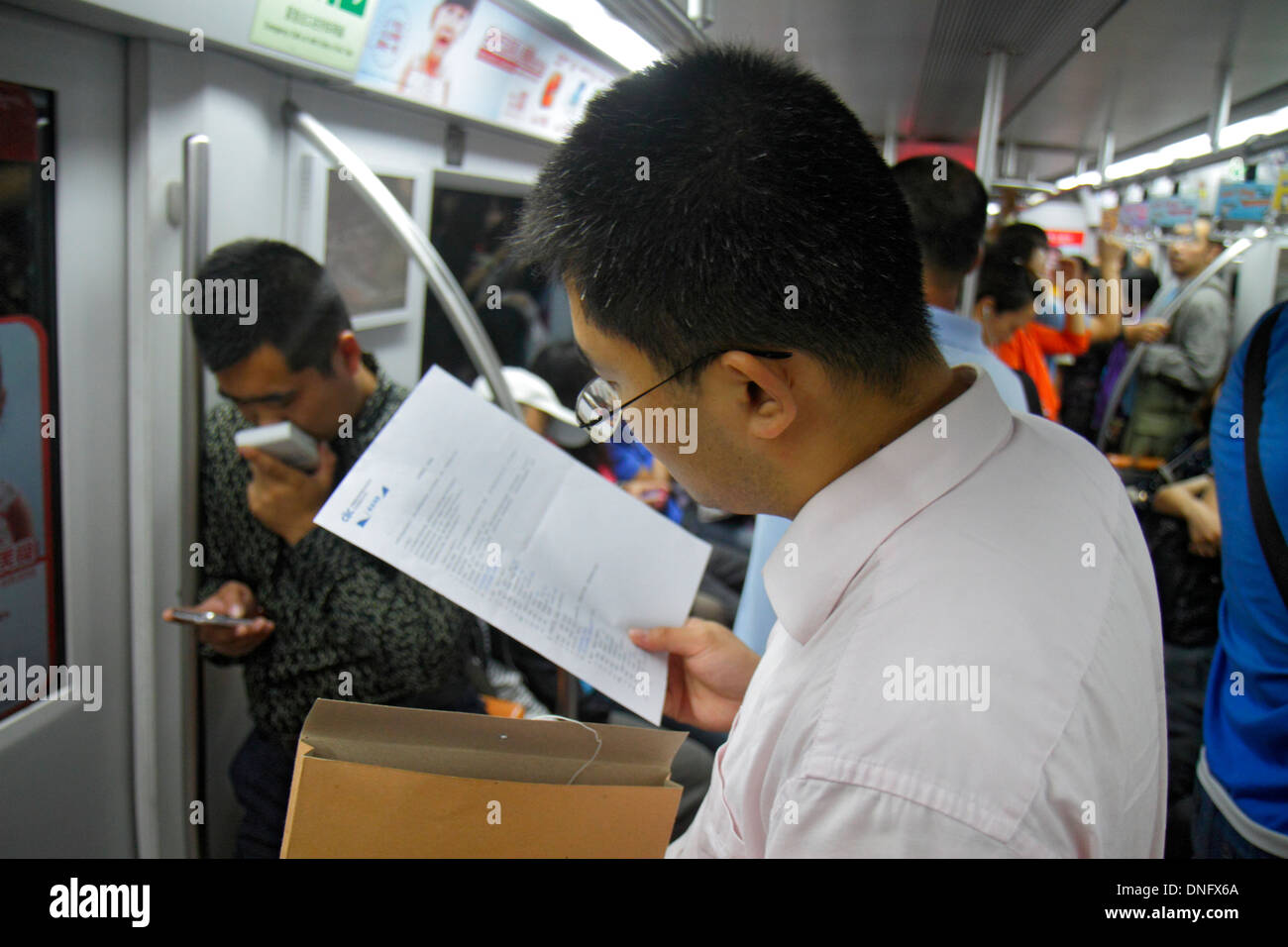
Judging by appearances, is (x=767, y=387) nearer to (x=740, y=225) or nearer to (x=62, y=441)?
(x=740, y=225)

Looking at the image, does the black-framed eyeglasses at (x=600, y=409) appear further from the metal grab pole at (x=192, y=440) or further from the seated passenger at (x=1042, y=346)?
the seated passenger at (x=1042, y=346)

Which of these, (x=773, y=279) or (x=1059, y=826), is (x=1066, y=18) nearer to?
(x=773, y=279)

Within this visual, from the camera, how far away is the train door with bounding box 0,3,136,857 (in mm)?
1457

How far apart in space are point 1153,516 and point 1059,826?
2.32 metres

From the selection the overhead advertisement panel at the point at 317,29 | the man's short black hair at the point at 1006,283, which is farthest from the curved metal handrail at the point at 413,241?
the man's short black hair at the point at 1006,283

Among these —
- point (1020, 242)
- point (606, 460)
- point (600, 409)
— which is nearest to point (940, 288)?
point (1020, 242)

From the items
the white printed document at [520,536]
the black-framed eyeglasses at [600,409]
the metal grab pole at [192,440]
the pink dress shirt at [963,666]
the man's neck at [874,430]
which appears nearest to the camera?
the pink dress shirt at [963,666]

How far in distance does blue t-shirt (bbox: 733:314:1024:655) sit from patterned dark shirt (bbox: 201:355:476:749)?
610 millimetres

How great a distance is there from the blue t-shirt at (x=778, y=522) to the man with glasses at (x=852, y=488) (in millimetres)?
736

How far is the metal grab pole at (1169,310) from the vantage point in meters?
3.76

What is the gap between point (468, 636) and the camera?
1863 mm

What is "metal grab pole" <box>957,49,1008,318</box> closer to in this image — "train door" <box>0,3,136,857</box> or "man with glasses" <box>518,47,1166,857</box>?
"man with glasses" <box>518,47,1166,857</box>

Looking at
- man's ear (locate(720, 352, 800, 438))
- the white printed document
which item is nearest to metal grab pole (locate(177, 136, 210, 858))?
the white printed document
